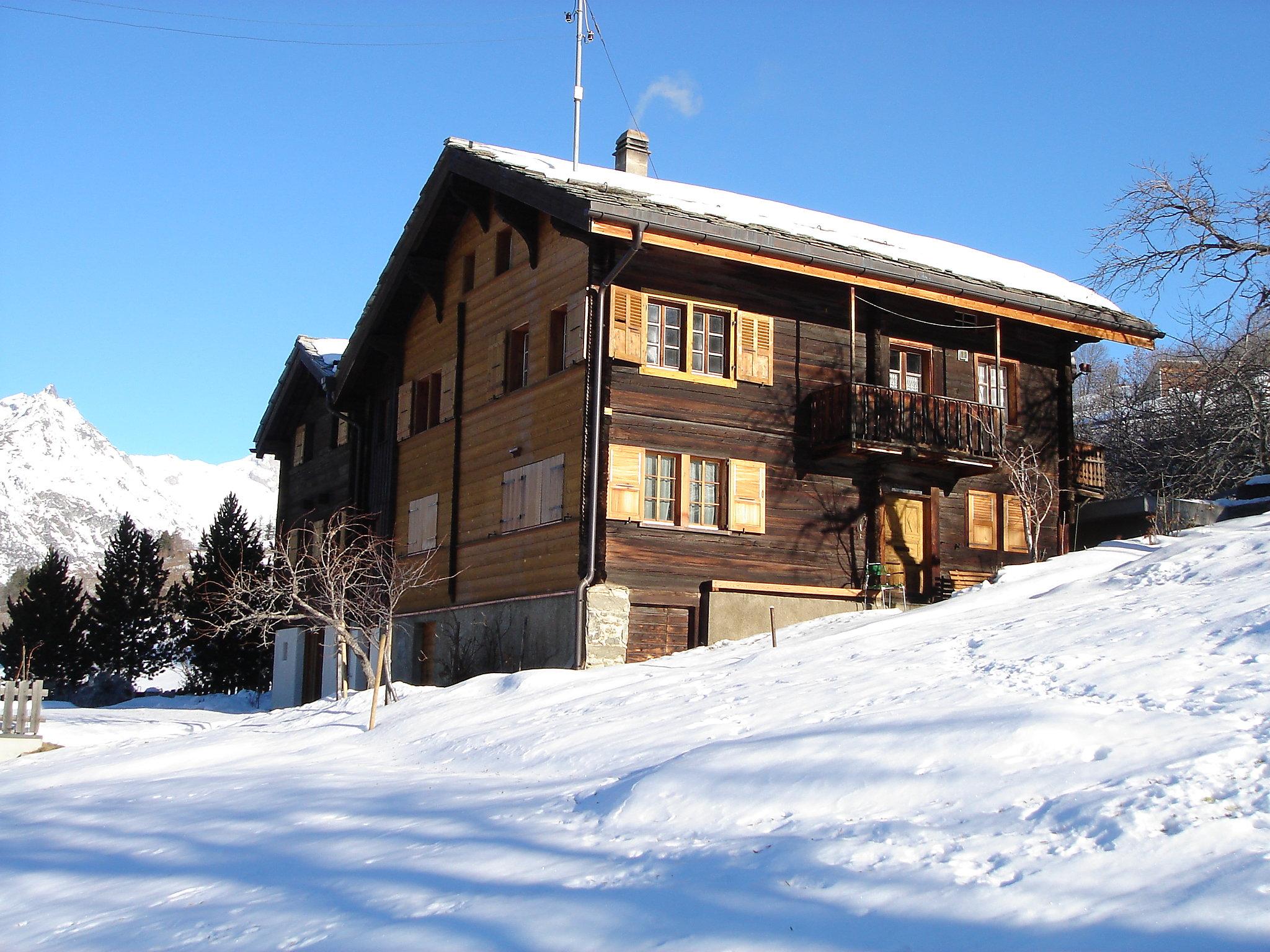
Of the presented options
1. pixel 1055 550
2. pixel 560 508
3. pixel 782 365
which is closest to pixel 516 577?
pixel 560 508

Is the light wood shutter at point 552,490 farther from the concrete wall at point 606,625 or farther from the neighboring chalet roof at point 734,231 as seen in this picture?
the neighboring chalet roof at point 734,231

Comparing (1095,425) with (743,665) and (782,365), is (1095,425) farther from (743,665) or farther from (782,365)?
(743,665)

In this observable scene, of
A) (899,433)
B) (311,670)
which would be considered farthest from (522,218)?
(311,670)

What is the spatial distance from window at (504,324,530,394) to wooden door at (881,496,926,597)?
21.6ft

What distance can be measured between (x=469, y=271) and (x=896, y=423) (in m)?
8.41

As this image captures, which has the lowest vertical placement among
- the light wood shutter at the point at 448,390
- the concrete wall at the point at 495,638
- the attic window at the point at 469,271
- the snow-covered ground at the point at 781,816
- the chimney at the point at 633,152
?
the snow-covered ground at the point at 781,816

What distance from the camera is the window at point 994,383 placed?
22.8 meters

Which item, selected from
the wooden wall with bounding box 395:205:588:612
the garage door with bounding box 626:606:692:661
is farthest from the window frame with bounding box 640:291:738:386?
the garage door with bounding box 626:606:692:661

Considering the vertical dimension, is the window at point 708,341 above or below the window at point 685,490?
above

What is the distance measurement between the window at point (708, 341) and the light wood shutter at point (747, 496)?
1.55 meters

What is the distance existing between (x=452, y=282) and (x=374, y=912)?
60.5 ft

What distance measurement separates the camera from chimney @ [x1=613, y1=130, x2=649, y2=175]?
82.8 feet

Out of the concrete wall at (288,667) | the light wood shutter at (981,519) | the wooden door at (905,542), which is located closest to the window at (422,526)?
the concrete wall at (288,667)

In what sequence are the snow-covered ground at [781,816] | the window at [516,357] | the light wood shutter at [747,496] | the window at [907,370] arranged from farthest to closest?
the window at [907,370]
the window at [516,357]
the light wood shutter at [747,496]
the snow-covered ground at [781,816]
